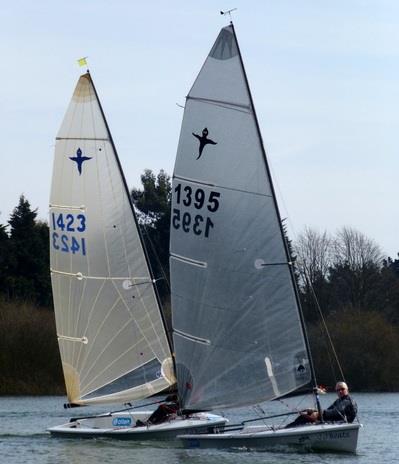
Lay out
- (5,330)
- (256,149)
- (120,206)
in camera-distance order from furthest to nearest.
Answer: (5,330)
(120,206)
(256,149)

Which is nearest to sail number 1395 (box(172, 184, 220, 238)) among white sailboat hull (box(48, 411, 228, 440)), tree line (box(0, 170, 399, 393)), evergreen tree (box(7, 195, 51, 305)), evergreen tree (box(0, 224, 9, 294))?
white sailboat hull (box(48, 411, 228, 440))

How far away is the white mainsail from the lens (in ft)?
109

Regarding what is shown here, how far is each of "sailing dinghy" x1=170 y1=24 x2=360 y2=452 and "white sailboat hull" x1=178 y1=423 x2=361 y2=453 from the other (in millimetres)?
25

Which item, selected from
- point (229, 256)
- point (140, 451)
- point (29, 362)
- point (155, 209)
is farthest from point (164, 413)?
point (155, 209)

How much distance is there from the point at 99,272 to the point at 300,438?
7660mm

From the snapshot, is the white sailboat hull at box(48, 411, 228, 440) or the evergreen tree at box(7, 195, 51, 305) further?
the evergreen tree at box(7, 195, 51, 305)

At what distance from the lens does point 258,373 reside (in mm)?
28656

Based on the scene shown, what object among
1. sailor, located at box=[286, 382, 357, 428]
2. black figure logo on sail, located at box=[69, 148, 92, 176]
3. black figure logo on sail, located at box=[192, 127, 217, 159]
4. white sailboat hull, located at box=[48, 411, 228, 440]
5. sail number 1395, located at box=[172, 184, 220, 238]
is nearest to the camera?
sailor, located at box=[286, 382, 357, 428]

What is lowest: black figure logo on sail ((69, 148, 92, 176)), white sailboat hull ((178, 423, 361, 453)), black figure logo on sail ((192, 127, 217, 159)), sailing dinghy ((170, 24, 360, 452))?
white sailboat hull ((178, 423, 361, 453))

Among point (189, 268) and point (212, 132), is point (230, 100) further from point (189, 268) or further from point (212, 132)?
point (189, 268)

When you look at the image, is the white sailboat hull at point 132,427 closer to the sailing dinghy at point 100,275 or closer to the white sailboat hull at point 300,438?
the sailing dinghy at point 100,275

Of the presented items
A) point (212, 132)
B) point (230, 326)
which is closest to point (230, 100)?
point (212, 132)

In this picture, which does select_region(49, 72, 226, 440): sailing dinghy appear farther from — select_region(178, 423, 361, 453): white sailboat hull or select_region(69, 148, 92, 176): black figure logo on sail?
select_region(178, 423, 361, 453): white sailboat hull

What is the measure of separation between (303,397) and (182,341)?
276 cm
